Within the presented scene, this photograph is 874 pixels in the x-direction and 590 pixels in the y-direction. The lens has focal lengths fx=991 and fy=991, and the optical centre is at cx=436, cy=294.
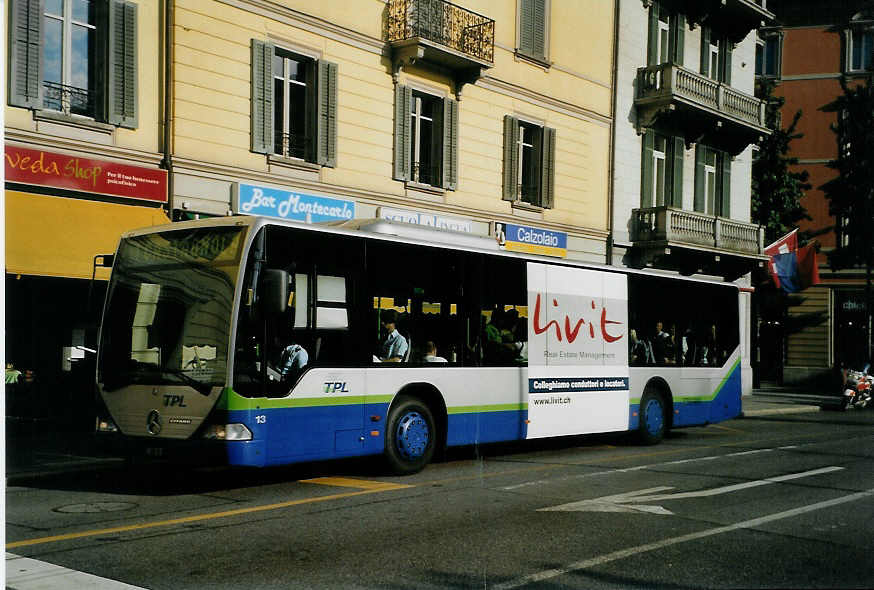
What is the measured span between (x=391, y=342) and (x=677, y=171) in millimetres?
20299

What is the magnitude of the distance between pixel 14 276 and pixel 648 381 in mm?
10015

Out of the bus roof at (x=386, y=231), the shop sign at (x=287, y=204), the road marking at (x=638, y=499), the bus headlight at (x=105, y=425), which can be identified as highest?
the shop sign at (x=287, y=204)

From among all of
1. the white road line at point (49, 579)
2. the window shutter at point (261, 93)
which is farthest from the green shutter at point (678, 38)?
the white road line at point (49, 579)

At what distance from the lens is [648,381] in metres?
16.0

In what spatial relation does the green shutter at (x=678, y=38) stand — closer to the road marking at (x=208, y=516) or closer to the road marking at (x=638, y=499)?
the road marking at (x=638, y=499)

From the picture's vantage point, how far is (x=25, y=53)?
14172mm

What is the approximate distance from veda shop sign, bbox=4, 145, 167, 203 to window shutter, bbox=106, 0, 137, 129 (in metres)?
0.80

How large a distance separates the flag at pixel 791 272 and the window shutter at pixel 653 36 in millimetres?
Result: 7715

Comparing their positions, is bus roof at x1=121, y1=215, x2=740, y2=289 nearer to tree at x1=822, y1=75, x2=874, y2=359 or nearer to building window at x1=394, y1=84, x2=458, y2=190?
building window at x1=394, y1=84, x2=458, y2=190

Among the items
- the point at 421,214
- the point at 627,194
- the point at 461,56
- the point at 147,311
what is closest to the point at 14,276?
the point at 147,311

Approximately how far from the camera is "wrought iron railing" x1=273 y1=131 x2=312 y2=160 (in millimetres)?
18594

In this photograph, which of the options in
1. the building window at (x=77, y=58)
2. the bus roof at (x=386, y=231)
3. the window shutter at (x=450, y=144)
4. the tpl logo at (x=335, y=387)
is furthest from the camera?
the window shutter at (x=450, y=144)

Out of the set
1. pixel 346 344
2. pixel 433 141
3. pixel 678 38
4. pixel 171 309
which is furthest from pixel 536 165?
pixel 171 309

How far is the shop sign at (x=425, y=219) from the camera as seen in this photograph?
2040 cm
